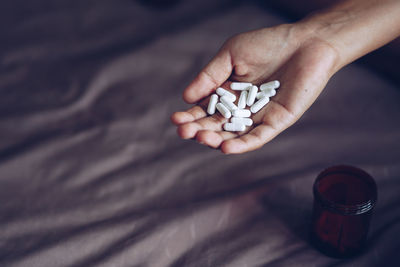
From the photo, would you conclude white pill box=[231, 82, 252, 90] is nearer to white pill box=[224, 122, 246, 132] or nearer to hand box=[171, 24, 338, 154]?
hand box=[171, 24, 338, 154]

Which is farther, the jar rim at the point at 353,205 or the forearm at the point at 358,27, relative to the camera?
the forearm at the point at 358,27

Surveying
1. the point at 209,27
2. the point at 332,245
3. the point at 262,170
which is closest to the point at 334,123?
the point at 262,170

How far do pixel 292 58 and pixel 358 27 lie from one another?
24cm

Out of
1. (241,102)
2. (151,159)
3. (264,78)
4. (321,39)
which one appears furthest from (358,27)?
(151,159)

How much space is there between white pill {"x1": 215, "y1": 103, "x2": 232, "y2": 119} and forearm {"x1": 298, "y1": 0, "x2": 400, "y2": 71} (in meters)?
0.33

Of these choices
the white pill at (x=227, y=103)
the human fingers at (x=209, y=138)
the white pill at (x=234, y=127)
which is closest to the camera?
the human fingers at (x=209, y=138)

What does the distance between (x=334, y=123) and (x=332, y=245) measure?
0.41 m

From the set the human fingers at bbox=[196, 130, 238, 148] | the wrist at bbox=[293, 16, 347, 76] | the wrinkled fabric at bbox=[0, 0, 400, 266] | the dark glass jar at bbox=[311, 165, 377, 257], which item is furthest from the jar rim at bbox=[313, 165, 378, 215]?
the wrist at bbox=[293, 16, 347, 76]

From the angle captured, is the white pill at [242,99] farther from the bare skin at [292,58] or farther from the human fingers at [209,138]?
the human fingers at [209,138]

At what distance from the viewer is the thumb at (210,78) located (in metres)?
1.17

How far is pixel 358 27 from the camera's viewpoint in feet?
4.17

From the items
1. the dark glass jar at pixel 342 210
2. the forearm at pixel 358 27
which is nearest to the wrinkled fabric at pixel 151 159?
the dark glass jar at pixel 342 210

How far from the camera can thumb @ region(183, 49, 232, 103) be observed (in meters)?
1.17

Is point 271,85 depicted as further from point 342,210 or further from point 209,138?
point 342,210
